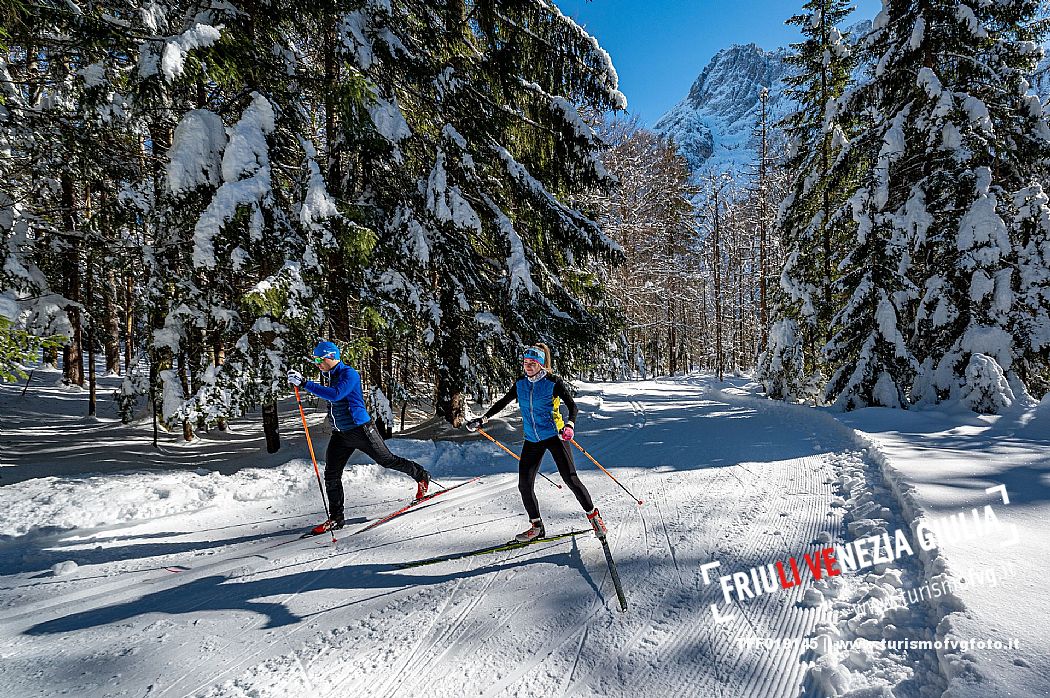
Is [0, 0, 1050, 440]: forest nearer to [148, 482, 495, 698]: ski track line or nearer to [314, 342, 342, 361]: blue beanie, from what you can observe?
[314, 342, 342, 361]: blue beanie

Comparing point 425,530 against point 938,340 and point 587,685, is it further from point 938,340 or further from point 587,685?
point 938,340

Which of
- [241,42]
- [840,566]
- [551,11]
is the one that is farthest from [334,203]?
[840,566]

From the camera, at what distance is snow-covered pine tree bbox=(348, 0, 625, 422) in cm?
879

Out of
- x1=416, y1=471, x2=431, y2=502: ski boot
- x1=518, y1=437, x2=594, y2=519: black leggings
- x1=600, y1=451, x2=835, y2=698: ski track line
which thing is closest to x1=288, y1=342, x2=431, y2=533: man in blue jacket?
x1=416, y1=471, x2=431, y2=502: ski boot

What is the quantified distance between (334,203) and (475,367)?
4009 mm

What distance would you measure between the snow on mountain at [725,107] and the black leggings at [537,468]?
127170 mm

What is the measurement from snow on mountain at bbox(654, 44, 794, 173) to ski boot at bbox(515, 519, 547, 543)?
5021 inches

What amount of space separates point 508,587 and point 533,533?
985 mm

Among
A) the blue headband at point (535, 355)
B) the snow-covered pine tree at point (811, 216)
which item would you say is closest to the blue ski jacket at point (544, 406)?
the blue headband at point (535, 355)

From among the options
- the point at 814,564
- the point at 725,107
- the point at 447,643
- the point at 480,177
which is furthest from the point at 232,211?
the point at 725,107

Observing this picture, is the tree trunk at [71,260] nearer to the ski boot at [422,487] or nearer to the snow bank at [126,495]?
the snow bank at [126,495]

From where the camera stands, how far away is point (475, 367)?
974 centimetres

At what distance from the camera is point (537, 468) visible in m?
5.03

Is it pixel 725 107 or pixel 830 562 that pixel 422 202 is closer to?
pixel 830 562
